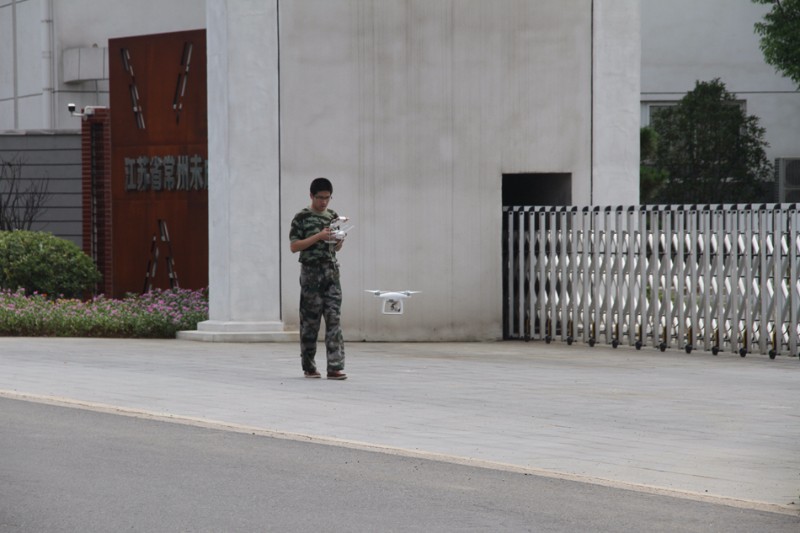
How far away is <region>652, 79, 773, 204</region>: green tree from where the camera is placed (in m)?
45.3

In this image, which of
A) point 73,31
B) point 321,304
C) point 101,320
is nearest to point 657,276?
point 321,304

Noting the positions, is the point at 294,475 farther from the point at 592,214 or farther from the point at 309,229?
the point at 592,214

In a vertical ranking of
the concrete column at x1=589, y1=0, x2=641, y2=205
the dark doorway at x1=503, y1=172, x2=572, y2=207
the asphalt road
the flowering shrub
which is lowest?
the asphalt road

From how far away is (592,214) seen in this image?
1977cm

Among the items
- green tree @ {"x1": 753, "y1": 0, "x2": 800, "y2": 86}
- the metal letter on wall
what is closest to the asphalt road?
the metal letter on wall

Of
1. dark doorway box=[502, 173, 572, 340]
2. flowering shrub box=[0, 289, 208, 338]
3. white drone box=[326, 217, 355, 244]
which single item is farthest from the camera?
flowering shrub box=[0, 289, 208, 338]

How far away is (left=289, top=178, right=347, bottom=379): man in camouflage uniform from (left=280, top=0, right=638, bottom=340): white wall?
5413 mm

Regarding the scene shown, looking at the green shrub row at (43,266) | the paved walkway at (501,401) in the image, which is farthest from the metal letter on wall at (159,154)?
the paved walkway at (501,401)

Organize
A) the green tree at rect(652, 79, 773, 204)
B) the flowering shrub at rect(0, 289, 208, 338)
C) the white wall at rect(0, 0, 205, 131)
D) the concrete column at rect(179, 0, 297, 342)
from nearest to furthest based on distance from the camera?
1. the concrete column at rect(179, 0, 297, 342)
2. the flowering shrub at rect(0, 289, 208, 338)
3. the white wall at rect(0, 0, 205, 131)
4. the green tree at rect(652, 79, 773, 204)

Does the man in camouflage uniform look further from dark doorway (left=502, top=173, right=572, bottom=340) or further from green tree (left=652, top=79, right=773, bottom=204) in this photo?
green tree (left=652, top=79, right=773, bottom=204)

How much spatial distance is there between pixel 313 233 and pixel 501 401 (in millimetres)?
2691

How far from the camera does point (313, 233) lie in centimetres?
1483

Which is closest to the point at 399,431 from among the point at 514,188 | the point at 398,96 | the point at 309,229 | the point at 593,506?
the point at 593,506

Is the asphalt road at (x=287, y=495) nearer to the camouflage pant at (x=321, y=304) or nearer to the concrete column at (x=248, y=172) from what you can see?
the camouflage pant at (x=321, y=304)
